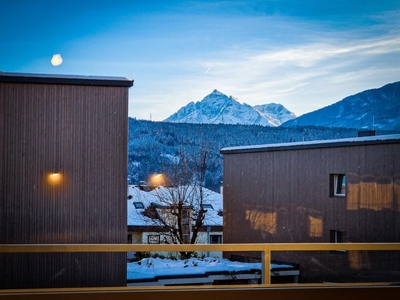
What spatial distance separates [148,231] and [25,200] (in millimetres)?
8188

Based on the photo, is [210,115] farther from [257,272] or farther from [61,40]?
[257,272]

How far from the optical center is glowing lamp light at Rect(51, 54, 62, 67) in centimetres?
1323

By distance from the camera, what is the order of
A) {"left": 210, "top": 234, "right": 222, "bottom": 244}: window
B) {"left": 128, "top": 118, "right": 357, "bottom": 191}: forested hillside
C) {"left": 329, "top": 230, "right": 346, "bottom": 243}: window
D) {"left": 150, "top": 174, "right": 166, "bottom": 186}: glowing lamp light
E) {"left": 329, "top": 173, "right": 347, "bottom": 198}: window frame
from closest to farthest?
{"left": 329, "top": 230, "right": 346, "bottom": 243}: window
{"left": 329, "top": 173, "right": 347, "bottom": 198}: window frame
{"left": 210, "top": 234, "right": 222, "bottom": 244}: window
{"left": 150, "top": 174, "right": 166, "bottom": 186}: glowing lamp light
{"left": 128, "top": 118, "right": 357, "bottom": 191}: forested hillside

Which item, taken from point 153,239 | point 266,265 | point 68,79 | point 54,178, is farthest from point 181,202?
point 266,265

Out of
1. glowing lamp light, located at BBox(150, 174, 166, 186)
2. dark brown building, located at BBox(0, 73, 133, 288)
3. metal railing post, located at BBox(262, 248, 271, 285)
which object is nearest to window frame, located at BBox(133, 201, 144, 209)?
glowing lamp light, located at BBox(150, 174, 166, 186)

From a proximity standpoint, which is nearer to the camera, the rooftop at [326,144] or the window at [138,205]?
the rooftop at [326,144]

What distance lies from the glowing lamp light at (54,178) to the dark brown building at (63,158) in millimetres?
18

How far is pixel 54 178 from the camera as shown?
33.6 ft

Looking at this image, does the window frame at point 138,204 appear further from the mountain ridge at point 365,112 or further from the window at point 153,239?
the mountain ridge at point 365,112

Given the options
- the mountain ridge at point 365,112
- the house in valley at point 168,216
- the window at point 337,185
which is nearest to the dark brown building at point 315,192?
the window at point 337,185

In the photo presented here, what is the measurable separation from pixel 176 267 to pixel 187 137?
30.9 m

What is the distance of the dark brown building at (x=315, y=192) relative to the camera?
13.4 metres

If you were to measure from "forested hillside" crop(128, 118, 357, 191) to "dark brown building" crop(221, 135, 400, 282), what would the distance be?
9.16 meters

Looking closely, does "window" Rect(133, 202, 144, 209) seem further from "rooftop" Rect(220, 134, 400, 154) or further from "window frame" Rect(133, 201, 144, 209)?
"rooftop" Rect(220, 134, 400, 154)
